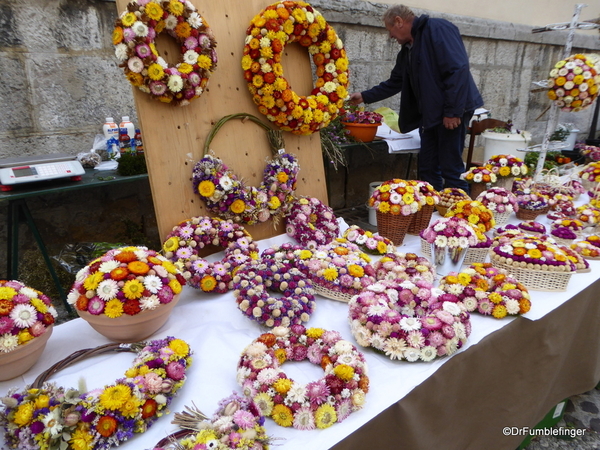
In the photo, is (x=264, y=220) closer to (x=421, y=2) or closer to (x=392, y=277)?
(x=392, y=277)

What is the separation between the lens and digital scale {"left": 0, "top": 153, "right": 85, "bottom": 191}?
2227 mm

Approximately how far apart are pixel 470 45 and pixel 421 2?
3.76 feet

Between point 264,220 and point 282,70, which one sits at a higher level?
point 282,70

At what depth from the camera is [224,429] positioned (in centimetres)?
103

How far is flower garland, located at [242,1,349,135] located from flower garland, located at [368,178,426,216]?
0.64 metres

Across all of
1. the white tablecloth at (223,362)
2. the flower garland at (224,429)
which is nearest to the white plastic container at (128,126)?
the white tablecloth at (223,362)

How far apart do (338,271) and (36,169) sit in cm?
185

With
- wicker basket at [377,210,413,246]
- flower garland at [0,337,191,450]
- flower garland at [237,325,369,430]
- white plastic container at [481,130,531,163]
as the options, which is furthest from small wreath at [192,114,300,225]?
white plastic container at [481,130,531,163]

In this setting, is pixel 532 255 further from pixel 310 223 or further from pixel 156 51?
pixel 156 51

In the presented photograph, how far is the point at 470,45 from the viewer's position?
5820mm

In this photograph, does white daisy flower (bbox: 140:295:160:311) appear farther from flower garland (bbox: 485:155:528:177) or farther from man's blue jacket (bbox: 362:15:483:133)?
man's blue jacket (bbox: 362:15:483:133)

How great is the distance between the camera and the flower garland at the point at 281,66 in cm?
235

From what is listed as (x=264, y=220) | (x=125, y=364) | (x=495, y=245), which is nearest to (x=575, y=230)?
(x=495, y=245)

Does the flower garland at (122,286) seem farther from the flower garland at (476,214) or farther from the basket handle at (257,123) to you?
the flower garland at (476,214)
